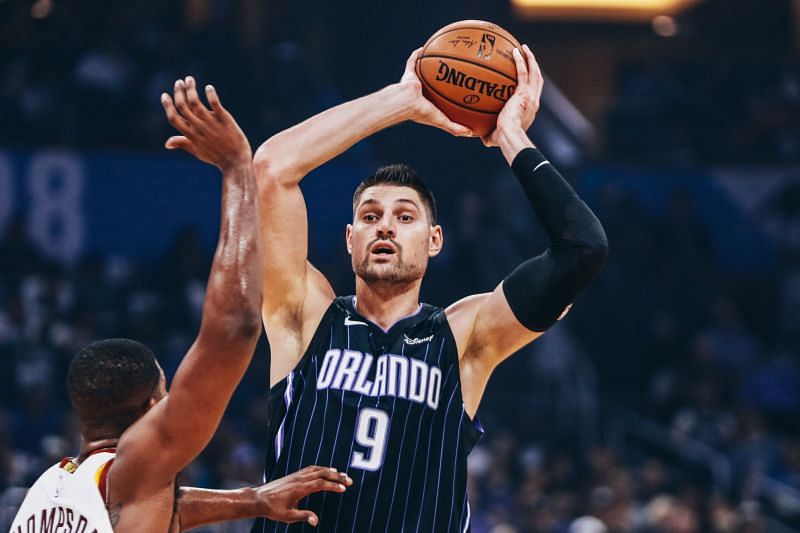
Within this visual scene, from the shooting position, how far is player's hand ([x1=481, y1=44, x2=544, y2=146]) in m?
4.14

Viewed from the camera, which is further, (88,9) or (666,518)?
(88,9)

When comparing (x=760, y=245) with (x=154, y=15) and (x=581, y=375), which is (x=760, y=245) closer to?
(x=581, y=375)

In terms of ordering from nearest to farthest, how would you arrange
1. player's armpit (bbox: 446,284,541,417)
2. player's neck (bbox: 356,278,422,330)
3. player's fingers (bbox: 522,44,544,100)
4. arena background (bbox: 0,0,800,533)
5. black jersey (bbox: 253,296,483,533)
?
1. black jersey (bbox: 253,296,483,533)
2. player's armpit (bbox: 446,284,541,417)
3. player's neck (bbox: 356,278,422,330)
4. player's fingers (bbox: 522,44,544,100)
5. arena background (bbox: 0,0,800,533)

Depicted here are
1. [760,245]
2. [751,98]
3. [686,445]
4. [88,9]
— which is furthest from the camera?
[751,98]

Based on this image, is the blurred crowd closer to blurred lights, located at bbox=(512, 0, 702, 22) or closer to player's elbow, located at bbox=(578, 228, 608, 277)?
blurred lights, located at bbox=(512, 0, 702, 22)

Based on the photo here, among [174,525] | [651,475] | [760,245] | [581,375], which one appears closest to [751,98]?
[760,245]

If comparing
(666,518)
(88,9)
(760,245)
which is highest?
(88,9)

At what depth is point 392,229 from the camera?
3.98 meters

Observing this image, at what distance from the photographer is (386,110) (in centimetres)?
412

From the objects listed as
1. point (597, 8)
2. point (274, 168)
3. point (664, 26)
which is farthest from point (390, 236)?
point (664, 26)

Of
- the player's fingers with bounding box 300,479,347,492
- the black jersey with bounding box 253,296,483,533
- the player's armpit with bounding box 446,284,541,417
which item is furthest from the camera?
the player's armpit with bounding box 446,284,541,417

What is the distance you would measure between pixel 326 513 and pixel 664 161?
1031cm

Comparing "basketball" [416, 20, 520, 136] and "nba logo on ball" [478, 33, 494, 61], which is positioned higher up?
"nba logo on ball" [478, 33, 494, 61]

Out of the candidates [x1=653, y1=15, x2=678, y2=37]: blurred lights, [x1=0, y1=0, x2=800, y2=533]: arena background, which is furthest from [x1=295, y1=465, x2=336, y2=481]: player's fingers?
[x1=653, y1=15, x2=678, y2=37]: blurred lights
